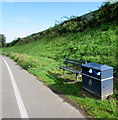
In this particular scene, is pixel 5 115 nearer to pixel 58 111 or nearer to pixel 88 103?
pixel 58 111

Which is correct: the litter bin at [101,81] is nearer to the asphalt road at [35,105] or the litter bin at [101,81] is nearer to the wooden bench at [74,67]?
the asphalt road at [35,105]

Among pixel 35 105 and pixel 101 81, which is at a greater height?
pixel 101 81

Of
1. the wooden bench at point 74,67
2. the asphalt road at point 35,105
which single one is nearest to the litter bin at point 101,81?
the asphalt road at point 35,105

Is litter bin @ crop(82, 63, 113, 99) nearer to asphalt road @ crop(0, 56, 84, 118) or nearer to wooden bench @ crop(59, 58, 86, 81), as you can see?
Answer: asphalt road @ crop(0, 56, 84, 118)

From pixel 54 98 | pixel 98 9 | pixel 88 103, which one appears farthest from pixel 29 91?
pixel 98 9

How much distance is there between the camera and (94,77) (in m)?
4.23

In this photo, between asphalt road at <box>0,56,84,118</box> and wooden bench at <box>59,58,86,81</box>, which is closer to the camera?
asphalt road at <box>0,56,84,118</box>

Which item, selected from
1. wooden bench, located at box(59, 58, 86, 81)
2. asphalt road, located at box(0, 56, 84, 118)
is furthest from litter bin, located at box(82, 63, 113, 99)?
wooden bench, located at box(59, 58, 86, 81)

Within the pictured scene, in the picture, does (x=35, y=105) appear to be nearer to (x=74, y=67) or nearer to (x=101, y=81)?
(x=101, y=81)

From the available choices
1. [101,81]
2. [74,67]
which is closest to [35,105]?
[101,81]

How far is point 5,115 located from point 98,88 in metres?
2.81

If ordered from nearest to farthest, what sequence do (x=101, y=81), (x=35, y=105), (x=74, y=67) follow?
(x=101, y=81), (x=35, y=105), (x=74, y=67)

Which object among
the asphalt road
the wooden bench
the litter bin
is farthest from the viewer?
the wooden bench

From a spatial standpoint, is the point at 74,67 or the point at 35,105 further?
the point at 74,67
